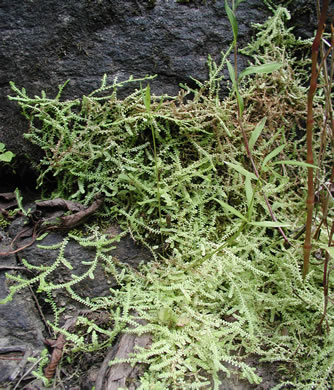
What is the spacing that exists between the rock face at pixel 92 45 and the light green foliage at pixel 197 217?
100 millimetres

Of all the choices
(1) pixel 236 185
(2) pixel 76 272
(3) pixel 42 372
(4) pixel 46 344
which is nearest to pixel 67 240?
(2) pixel 76 272

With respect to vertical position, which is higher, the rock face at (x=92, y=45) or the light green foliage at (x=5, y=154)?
the rock face at (x=92, y=45)

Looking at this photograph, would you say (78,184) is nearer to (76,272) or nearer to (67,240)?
(67,240)

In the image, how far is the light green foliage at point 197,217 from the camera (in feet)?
4.67

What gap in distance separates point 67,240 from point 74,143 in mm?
538

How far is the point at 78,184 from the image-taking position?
1824 millimetres

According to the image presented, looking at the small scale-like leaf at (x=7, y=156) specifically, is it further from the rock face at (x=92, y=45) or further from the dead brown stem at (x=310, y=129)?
the dead brown stem at (x=310, y=129)

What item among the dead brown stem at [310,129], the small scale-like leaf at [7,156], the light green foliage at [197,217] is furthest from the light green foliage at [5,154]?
the dead brown stem at [310,129]

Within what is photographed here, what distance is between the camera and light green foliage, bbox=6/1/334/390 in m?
1.42

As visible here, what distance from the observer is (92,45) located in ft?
6.32

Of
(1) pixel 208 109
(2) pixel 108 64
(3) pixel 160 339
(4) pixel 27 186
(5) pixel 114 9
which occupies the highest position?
(5) pixel 114 9

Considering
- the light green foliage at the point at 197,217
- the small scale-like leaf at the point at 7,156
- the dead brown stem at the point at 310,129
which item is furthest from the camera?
the small scale-like leaf at the point at 7,156

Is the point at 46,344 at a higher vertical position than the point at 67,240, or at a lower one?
lower

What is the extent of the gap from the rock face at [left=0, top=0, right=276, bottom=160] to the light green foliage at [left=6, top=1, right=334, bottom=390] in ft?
0.33
